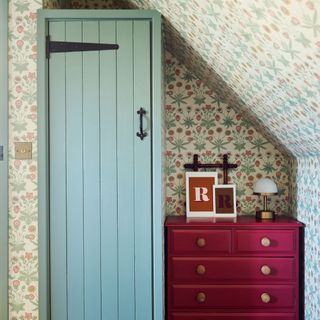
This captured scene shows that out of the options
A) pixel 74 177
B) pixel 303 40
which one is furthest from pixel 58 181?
pixel 303 40

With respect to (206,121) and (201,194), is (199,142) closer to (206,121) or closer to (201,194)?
(206,121)

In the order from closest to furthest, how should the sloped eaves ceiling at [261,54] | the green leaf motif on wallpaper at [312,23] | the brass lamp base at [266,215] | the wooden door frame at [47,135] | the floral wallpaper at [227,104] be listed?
the green leaf motif on wallpaper at [312,23]
the sloped eaves ceiling at [261,54]
the floral wallpaper at [227,104]
the wooden door frame at [47,135]
the brass lamp base at [266,215]

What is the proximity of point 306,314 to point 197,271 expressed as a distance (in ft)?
2.31

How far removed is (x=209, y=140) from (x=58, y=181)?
1157 mm

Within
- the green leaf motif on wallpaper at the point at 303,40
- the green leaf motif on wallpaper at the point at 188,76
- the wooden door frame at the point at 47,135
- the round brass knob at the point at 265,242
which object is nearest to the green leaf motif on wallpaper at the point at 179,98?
the green leaf motif on wallpaper at the point at 188,76

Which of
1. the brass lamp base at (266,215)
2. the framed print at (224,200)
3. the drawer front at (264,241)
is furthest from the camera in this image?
the framed print at (224,200)

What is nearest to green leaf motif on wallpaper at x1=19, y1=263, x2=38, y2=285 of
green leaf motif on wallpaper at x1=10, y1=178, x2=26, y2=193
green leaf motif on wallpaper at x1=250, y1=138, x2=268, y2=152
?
green leaf motif on wallpaper at x1=10, y1=178, x2=26, y2=193

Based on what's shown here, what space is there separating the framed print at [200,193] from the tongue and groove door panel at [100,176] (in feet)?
2.21

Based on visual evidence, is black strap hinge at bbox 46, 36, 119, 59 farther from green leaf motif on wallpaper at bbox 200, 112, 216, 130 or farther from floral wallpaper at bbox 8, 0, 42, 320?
green leaf motif on wallpaper at bbox 200, 112, 216, 130

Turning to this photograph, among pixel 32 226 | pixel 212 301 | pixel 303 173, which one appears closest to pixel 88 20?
pixel 32 226

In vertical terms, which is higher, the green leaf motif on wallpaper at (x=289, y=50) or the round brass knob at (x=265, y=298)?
the green leaf motif on wallpaper at (x=289, y=50)

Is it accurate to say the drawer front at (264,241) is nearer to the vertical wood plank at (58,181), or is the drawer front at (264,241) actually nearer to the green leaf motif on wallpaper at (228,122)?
the green leaf motif on wallpaper at (228,122)

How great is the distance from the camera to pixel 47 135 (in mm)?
2080

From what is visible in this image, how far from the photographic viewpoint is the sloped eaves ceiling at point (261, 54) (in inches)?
50.3
